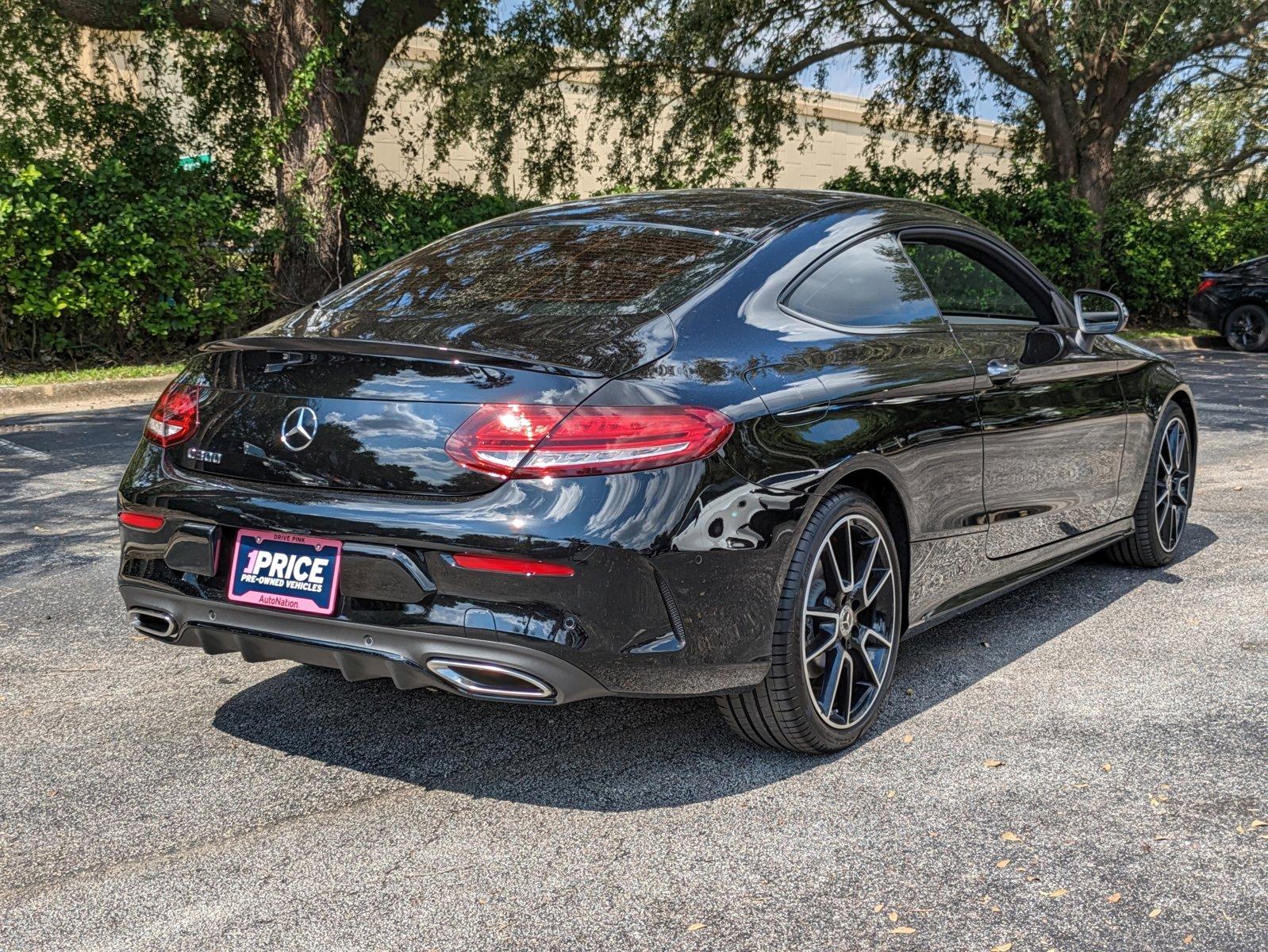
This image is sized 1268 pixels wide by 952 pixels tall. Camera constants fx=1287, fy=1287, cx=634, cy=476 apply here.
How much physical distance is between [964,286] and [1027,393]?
49 cm

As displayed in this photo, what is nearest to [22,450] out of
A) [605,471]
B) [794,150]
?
[605,471]

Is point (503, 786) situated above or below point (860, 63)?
below

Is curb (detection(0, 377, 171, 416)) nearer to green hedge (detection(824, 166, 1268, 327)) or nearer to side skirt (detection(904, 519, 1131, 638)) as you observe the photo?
side skirt (detection(904, 519, 1131, 638))

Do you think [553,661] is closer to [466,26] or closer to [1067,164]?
[466,26]

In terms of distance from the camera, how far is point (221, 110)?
1430 centimetres

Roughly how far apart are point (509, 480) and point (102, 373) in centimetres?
972

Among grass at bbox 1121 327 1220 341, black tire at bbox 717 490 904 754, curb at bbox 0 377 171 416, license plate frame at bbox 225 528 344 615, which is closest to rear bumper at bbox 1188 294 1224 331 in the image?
grass at bbox 1121 327 1220 341

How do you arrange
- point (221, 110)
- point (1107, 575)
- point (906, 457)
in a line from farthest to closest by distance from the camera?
point (221, 110)
point (1107, 575)
point (906, 457)

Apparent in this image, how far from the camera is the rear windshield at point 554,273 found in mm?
3496

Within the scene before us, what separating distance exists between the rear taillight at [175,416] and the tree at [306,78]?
992 centimetres

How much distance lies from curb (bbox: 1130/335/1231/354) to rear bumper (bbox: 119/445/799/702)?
15.9 m

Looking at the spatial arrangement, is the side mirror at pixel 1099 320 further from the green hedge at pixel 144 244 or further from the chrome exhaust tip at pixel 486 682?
the green hedge at pixel 144 244

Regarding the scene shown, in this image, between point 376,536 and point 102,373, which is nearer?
point 376,536

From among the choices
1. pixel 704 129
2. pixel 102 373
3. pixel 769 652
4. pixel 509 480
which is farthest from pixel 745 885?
pixel 704 129
